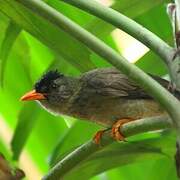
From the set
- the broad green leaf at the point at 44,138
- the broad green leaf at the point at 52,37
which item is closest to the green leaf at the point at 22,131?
the broad green leaf at the point at 44,138

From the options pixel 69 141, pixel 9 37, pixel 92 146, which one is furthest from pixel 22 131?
pixel 92 146

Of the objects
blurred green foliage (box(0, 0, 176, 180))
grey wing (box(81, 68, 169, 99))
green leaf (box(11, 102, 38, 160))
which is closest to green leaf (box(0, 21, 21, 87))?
blurred green foliage (box(0, 0, 176, 180))

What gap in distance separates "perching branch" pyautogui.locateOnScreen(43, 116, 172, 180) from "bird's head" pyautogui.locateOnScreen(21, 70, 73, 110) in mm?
575

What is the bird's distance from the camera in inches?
56.9

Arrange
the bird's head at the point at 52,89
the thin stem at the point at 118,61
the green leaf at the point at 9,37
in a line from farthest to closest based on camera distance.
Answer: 1. the bird's head at the point at 52,89
2. the green leaf at the point at 9,37
3. the thin stem at the point at 118,61

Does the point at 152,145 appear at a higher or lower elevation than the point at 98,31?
lower

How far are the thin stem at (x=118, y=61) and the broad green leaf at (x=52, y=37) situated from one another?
0.17m

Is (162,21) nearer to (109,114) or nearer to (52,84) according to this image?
(109,114)

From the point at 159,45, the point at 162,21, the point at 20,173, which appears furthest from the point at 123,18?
the point at 162,21

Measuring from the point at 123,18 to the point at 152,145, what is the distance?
30 cm

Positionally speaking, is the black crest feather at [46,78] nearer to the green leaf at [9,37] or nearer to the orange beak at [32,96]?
the orange beak at [32,96]

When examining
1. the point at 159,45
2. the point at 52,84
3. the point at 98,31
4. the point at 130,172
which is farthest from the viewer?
the point at 52,84

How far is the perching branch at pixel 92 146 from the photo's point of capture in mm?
883

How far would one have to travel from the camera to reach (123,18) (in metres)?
0.97
